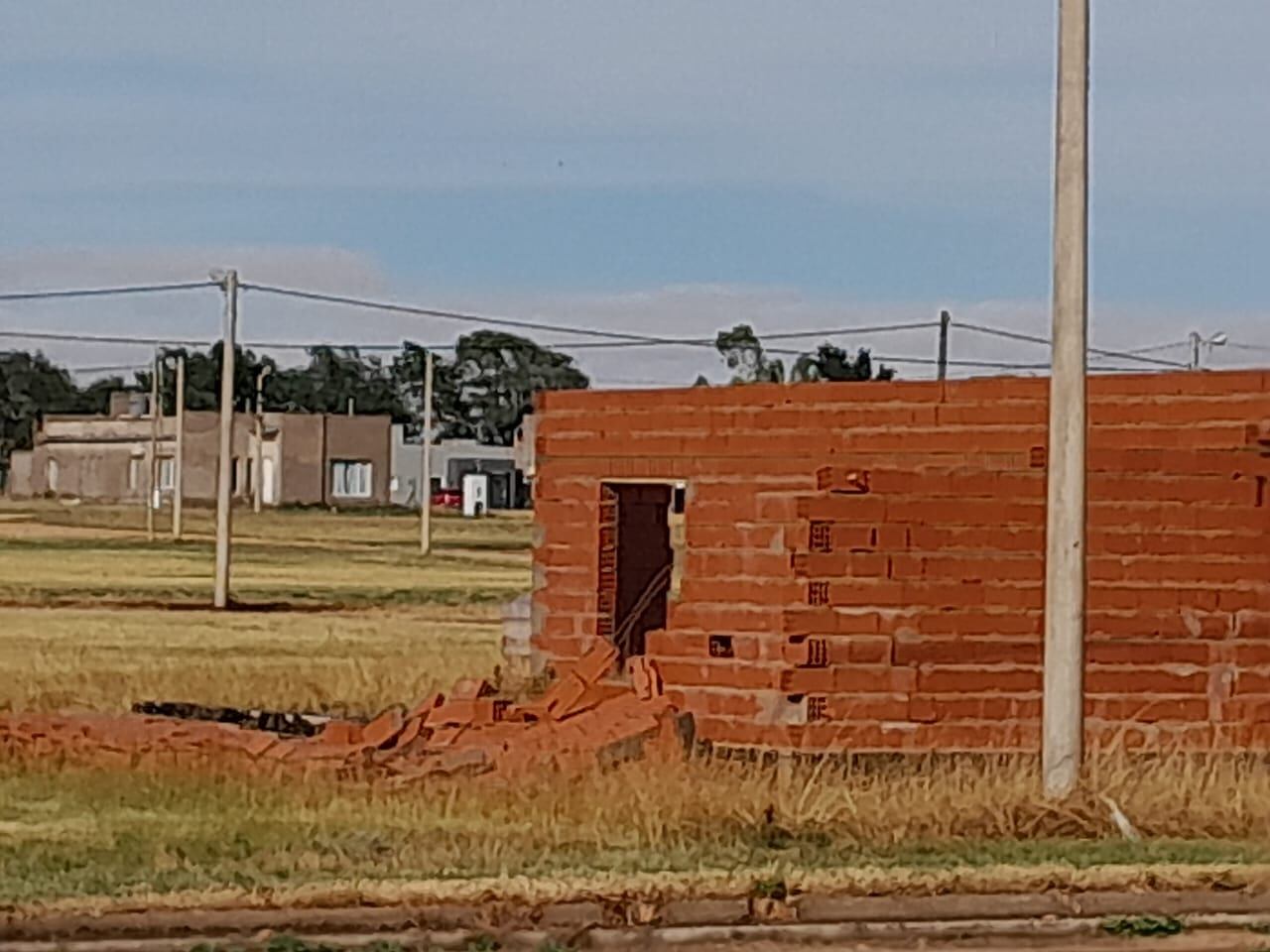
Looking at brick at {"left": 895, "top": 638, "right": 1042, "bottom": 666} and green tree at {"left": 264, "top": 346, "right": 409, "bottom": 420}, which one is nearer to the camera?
brick at {"left": 895, "top": 638, "right": 1042, "bottom": 666}

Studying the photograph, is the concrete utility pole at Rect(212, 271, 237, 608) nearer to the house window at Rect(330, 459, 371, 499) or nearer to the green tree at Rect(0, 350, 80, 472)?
the house window at Rect(330, 459, 371, 499)

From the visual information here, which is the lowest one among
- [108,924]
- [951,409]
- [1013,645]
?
[108,924]

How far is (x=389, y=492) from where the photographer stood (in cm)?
12062

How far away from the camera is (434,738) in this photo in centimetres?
1734

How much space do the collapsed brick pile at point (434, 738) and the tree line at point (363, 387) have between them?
102738 millimetres

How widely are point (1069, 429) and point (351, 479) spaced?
106483 mm

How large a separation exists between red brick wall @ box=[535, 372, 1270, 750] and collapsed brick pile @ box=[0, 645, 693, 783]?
59 centimetres

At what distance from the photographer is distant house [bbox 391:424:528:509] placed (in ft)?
400

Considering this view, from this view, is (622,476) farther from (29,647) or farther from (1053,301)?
(29,647)

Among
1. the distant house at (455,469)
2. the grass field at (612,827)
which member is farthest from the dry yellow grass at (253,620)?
the distant house at (455,469)

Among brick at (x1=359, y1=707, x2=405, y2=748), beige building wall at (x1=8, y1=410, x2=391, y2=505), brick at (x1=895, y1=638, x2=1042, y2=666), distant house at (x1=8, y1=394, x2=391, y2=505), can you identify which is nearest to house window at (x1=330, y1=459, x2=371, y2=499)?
distant house at (x1=8, y1=394, x2=391, y2=505)

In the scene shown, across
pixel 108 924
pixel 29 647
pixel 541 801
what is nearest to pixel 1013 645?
pixel 541 801

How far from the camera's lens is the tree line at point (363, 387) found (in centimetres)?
13338

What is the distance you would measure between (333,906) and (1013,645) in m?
6.77
